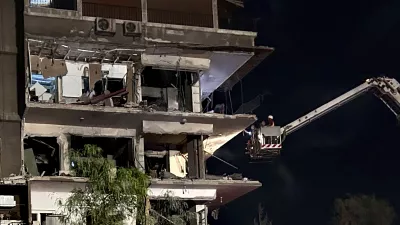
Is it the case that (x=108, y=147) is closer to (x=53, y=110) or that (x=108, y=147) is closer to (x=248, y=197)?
(x=53, y=110)

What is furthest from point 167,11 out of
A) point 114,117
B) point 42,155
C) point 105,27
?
point 42,155

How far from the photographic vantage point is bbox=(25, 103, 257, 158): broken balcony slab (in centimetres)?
3522

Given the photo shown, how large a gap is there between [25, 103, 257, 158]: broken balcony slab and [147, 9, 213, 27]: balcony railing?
15.2ft


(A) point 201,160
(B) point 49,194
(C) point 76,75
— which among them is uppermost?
(C) point 76,75

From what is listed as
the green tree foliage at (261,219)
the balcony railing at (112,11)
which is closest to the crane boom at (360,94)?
the balcony railing at (112,11)

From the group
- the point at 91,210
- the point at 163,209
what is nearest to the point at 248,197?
the point at 163,209

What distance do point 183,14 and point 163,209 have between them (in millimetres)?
9580

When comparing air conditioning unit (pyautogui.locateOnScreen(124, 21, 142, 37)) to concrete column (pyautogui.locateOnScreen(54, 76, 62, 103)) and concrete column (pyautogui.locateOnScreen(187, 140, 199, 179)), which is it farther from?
concrete column (pyautogui.locateOnScreen(187, 140, 199, 179))

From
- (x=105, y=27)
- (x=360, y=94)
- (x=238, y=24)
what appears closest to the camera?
(x=105, y=27)

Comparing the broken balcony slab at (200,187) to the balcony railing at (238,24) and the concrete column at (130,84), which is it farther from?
the balcony railing at (238,24)

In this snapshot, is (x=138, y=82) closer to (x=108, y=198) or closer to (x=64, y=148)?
(x=64, y=148)

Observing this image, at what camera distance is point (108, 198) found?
1198 inches

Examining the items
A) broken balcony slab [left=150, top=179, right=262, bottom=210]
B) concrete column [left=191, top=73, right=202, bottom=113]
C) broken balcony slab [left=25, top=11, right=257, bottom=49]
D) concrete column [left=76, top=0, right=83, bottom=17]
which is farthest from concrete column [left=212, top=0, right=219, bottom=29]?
broken balcony slab [left=150, top=179, right=262, bottom=210]

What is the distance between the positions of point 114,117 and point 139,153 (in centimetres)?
240
